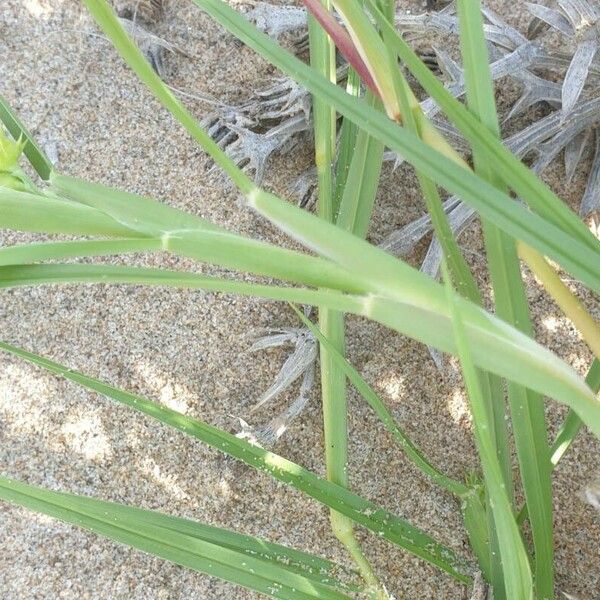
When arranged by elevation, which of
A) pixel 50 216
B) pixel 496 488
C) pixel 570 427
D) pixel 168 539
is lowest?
pixel 168 539

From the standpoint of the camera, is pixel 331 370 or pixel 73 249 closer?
pixel 73 249

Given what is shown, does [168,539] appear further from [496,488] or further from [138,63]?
[138,63]

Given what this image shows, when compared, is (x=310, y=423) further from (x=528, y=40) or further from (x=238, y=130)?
(x=528, y=40)

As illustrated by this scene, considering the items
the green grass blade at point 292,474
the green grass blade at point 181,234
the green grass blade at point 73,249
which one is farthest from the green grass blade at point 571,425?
the green grass blade at point 73,249

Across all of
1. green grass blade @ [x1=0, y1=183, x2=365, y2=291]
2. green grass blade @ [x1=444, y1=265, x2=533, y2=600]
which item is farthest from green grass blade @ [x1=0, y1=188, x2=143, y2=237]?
green grass blade @ [x1=444, y1=265, x2=533, y2=600]

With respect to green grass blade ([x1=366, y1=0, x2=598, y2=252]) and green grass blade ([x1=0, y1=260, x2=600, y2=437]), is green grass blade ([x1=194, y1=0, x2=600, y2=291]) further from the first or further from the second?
green grass blade ([x1=0, y1=260, x2=600, y2=437])

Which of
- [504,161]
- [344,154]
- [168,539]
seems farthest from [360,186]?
[168,539]
